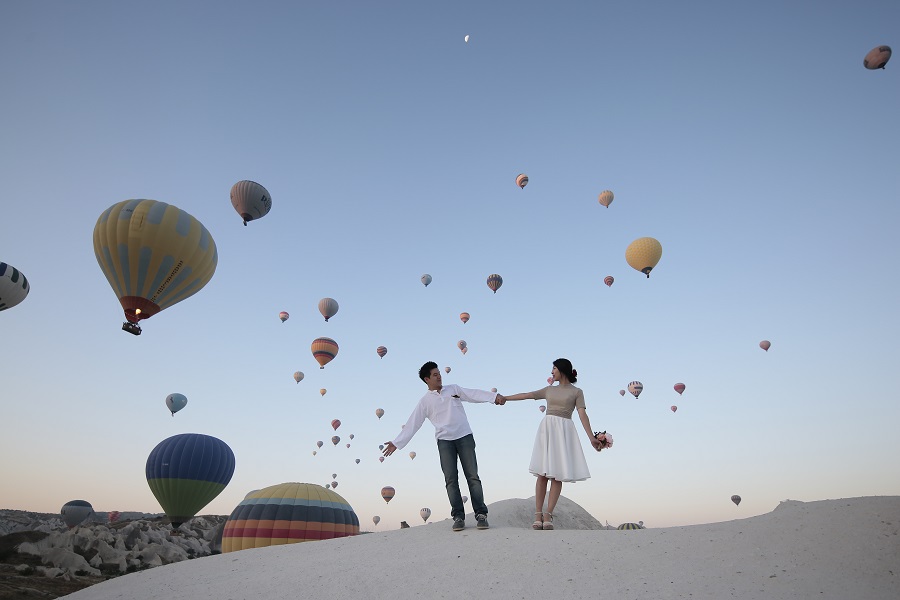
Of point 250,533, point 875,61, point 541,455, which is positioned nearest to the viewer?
point 541,455

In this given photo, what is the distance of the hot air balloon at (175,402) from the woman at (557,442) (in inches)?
1504

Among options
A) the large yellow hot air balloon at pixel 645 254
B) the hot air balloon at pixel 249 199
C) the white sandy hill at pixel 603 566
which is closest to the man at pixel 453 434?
the white sandy hill at pixel 603 566

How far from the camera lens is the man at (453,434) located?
266 inches

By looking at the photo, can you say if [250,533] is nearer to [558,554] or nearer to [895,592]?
[558,554]

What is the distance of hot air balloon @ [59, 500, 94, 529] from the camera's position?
153 feet

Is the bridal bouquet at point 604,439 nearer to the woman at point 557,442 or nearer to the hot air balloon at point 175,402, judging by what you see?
the woman at point 557,442

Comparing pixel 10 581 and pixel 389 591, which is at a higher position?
pixel 389 591

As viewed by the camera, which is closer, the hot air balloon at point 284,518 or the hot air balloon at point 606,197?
the hot air balloon at point 284,518

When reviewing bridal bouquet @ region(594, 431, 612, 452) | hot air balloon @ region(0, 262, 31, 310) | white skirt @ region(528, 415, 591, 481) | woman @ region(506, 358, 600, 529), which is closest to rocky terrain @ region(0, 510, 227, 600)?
hot air balloon @ region(0, 262, 31, 310)

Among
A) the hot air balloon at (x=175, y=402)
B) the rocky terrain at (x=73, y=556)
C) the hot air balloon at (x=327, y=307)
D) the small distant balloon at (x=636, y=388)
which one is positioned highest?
the hot air balloon at (x=327, y=307)

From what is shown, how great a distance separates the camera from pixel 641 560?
15.8 ft

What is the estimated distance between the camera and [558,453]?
671cm

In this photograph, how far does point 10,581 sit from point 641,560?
2301 cm

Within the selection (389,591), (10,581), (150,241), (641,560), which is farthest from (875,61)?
(10,581)
